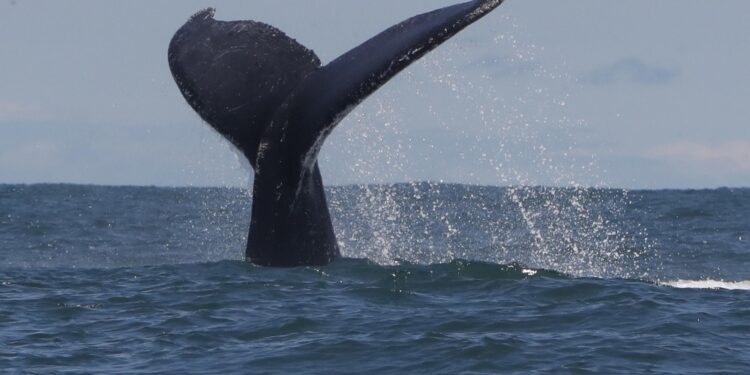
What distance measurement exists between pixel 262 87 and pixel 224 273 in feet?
11.4

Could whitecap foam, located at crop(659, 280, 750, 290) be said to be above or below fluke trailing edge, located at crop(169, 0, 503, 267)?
below

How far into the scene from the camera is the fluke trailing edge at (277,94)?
1016 centimetres

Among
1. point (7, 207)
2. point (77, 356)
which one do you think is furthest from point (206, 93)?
point (7, 207)

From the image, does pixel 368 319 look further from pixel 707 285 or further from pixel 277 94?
pixel 707 285

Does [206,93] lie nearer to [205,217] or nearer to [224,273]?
[224,273]

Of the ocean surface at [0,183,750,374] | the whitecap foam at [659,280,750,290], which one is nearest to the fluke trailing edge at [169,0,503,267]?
the ocean surface at [0,183,750,374]

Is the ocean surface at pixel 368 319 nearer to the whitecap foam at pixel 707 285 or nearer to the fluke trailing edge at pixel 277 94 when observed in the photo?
the whitecap foam at pixel 707 285

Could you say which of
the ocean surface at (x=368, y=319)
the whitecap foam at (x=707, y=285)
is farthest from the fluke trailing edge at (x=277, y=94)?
the whitecap foam at (x=707, y=285)

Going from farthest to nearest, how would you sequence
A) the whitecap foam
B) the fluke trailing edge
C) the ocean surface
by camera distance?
the whitecap foam, the fluke trailing edge, the ocean surface

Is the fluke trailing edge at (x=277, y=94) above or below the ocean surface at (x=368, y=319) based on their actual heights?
above

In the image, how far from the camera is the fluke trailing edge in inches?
400

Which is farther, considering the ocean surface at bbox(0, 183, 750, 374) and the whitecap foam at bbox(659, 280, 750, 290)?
the whitecap foam at bbox(659, 280, 750, 290)

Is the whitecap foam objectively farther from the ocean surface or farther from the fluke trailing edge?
the fluke trailing edge

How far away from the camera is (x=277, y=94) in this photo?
35.5ft
